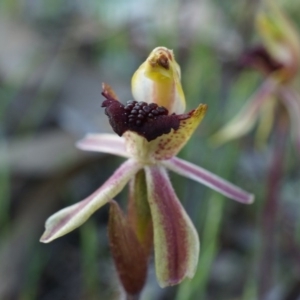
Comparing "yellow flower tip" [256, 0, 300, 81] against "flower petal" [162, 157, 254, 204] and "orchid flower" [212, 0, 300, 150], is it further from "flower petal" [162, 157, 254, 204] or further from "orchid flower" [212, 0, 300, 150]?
"flower petal" [162, 157, 254, 204]

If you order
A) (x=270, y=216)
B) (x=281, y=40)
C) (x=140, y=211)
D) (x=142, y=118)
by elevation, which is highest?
(x=281, y=40)

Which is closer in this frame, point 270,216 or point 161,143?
point 161,143

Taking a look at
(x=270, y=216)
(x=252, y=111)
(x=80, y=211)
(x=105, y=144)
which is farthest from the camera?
(x=252, y=111)

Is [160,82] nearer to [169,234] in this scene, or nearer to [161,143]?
[161,143]

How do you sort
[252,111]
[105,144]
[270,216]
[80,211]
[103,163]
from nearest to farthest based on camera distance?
1. [80,211]
2. [105,144]
3. [270,216]
4. [252,111]
5. [103,163]

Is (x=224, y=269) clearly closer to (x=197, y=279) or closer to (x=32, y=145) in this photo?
(x=197, y=279)

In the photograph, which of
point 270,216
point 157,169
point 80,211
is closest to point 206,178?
point 157,169

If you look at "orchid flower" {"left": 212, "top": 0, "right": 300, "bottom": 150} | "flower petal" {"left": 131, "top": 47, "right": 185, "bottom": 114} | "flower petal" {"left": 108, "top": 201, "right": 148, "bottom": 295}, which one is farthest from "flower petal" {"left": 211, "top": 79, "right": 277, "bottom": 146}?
"flower petal" {"left": 108, "top": 201, "right": 148, "bottom": 295}
